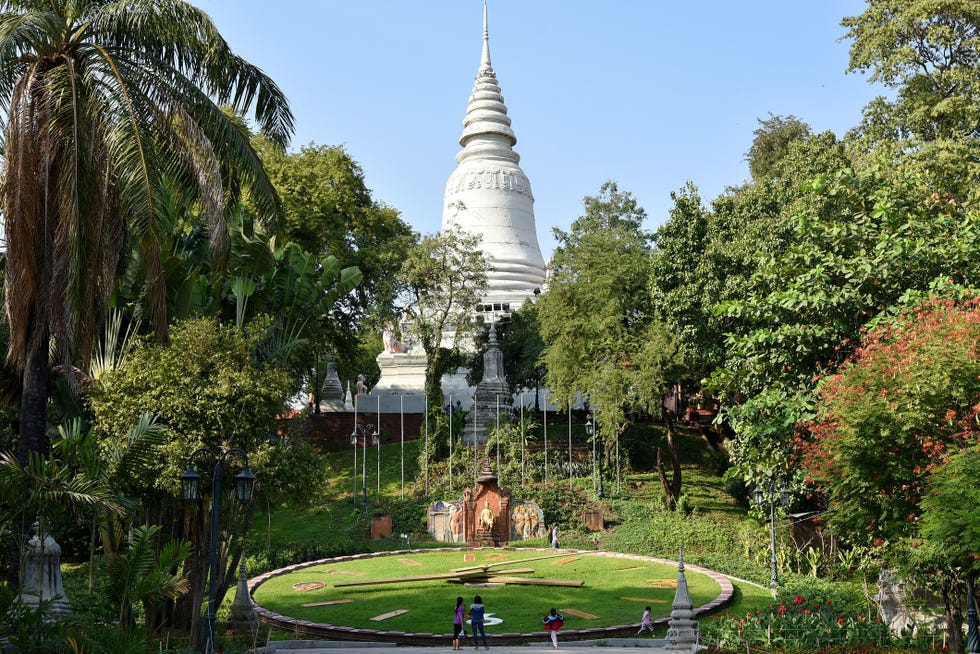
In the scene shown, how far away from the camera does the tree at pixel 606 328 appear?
2959cm

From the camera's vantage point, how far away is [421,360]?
152 feet

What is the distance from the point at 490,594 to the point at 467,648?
4466 mm

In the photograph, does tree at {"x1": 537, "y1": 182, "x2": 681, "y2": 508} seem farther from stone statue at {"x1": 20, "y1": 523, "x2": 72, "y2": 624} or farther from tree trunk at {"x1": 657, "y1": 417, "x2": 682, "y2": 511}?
stone statue at {"x1": 20, "y1": 523, "x2": 72, "y2": 624}

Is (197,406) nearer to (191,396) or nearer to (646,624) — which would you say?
(191,396)

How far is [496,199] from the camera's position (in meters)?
52.0

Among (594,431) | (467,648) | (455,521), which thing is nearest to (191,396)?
(467,648)

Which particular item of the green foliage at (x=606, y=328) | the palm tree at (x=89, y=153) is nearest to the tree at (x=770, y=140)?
the green foliage at (x=606, y=328)

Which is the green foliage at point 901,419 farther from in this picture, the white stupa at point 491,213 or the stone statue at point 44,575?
the white stupa at point 491,213

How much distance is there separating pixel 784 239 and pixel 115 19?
17.1 meters

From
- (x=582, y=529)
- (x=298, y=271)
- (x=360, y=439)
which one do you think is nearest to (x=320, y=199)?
(x=360, y=439)

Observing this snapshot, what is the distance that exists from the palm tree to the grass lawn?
7668 mm

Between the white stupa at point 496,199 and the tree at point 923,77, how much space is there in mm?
25396

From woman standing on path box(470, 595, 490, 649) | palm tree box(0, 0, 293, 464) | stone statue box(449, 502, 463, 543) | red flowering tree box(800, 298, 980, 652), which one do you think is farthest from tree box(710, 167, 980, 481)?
stone statue box(449, 502, 463, 543)

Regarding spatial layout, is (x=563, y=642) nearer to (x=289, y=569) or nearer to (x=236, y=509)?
(x=236, y=509)
